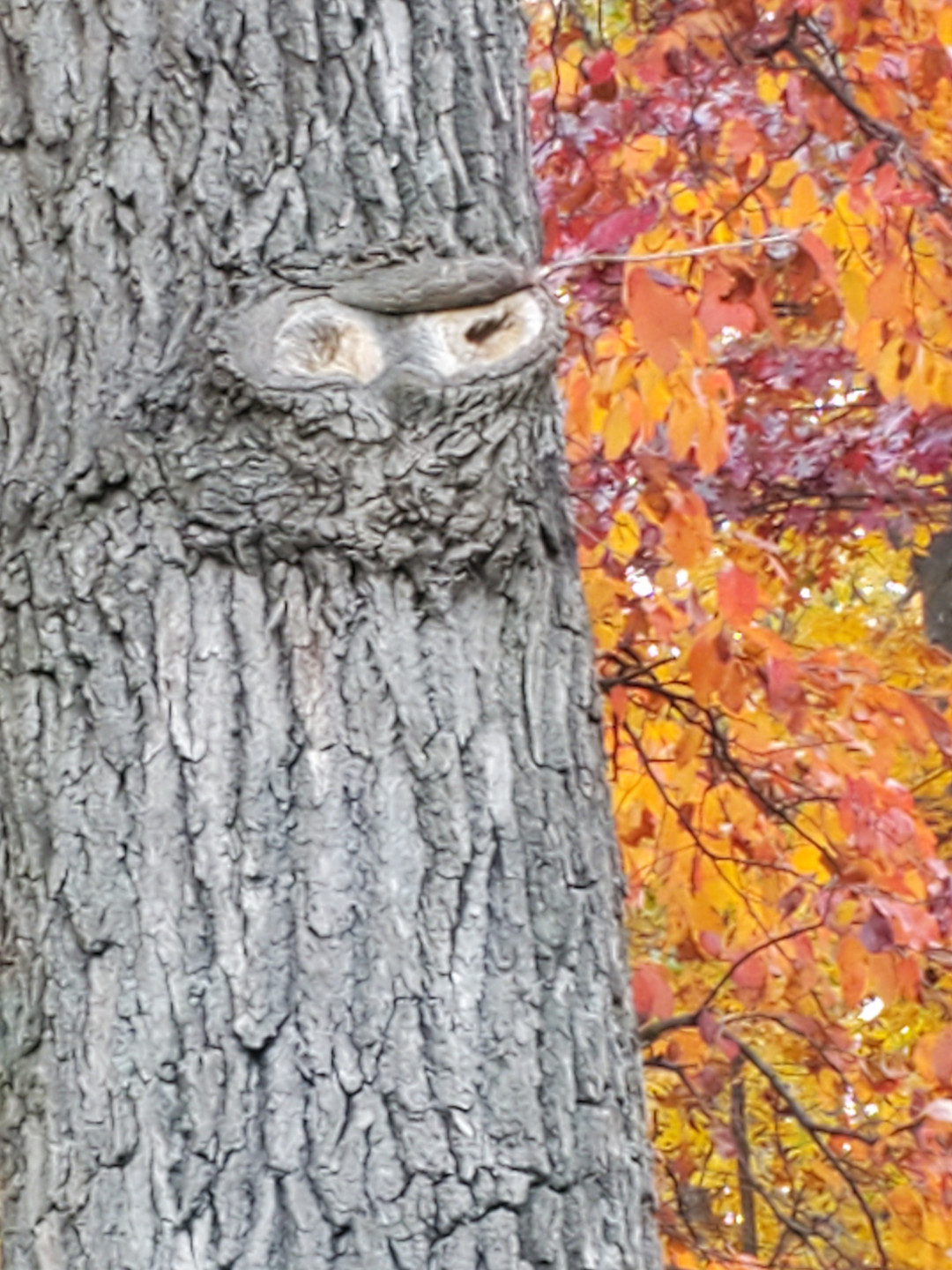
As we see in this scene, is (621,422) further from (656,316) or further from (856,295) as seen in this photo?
(656,316)

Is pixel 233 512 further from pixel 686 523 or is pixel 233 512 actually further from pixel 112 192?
pixel 686 523

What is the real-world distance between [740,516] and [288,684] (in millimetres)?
3591

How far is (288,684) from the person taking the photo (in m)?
1.69

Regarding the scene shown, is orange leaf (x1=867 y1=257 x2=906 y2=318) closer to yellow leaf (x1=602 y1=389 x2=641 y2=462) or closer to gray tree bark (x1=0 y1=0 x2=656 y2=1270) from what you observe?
yellow leaf (x1=602 y1=389 x2=641 y2=462)

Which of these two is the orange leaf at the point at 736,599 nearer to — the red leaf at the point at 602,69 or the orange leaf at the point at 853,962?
the orange leaf at the point at 853,962

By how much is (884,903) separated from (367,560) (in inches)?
67.4

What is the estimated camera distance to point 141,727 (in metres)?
1.68

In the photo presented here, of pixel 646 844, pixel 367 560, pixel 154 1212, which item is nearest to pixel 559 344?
pixel 367 560

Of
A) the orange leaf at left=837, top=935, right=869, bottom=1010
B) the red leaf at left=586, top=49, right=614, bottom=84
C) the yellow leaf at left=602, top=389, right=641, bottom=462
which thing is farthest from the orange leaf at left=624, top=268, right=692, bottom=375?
the red leaf at left=586, top=49, right=614, bottom=84

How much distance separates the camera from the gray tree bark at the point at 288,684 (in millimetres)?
1587

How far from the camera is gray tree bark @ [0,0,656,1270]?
159 cm

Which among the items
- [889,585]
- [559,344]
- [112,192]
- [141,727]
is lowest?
[141,727]

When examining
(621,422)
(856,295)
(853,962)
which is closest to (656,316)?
(621,422)

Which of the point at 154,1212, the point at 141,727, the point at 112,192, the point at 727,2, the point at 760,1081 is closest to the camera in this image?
the point at 154,1212
